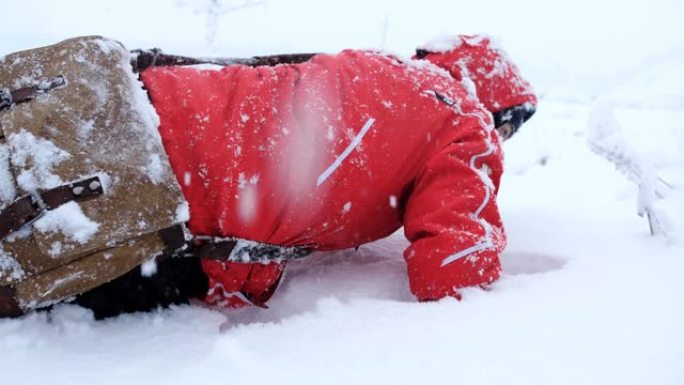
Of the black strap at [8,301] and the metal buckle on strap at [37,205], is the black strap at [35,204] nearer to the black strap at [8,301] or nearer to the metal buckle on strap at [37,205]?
the metal buckle on strap at [37,205]

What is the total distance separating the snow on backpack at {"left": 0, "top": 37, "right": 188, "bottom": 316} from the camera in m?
1.05

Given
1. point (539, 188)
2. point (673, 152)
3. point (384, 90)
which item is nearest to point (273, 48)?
point (539, 188)

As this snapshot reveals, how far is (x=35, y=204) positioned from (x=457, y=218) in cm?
91

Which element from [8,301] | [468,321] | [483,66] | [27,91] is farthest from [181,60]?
[468,321]

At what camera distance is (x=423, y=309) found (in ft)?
3.94

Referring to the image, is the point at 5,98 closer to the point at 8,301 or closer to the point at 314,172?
the point at 8,301

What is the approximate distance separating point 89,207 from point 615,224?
161cm

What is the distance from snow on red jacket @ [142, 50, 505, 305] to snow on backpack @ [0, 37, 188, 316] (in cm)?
11

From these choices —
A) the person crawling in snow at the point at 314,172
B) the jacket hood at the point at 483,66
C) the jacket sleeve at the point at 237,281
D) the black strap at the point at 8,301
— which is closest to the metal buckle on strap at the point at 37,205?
the black strap at the point at 8,301

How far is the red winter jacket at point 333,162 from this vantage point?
1277 millimetres

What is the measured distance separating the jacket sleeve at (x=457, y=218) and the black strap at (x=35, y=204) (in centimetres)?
77

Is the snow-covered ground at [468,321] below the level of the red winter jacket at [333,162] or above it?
Answer: below

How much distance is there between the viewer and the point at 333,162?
4.46 feet

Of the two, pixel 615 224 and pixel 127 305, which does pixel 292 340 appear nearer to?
pixel 127 305
